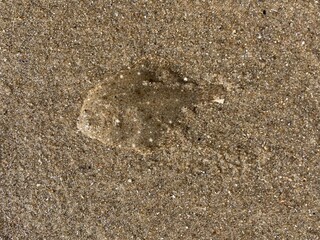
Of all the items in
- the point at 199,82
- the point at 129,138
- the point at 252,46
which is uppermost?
the point at 252,46

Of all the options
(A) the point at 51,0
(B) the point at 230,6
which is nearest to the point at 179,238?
(B) the point at 230,6

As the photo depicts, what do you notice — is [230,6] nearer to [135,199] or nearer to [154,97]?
[154,97]

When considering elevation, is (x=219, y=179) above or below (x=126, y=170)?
above

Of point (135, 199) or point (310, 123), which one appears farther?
point (135, 199)

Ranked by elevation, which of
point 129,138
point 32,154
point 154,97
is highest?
point 154,97

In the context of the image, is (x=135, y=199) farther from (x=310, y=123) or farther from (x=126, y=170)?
(x=310, y=123)

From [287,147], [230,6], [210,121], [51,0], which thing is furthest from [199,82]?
[51,0]
